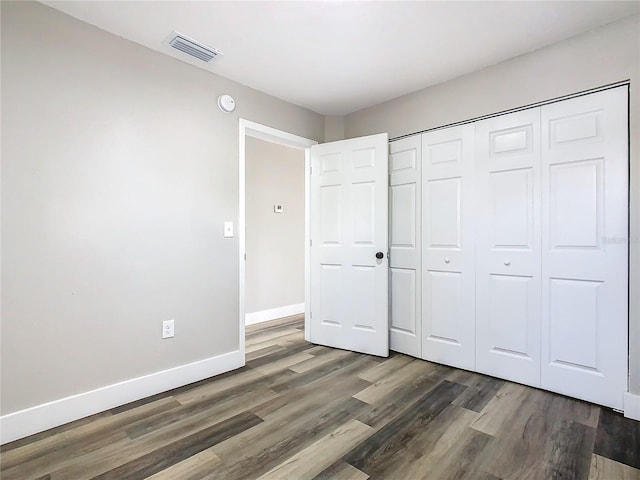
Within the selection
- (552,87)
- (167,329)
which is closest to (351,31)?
(552,87)

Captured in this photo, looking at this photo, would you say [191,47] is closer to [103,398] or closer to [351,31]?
[351,31]

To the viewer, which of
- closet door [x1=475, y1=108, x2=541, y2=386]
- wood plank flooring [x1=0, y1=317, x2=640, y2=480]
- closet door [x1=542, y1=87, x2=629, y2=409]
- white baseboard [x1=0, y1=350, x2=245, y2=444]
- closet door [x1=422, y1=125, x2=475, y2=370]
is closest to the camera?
wood plank flooring [x1=0, y1=317, x2=640, y2=480]

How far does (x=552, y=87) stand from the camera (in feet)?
7.22

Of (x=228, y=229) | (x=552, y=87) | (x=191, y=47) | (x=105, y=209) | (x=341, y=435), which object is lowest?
(x=341, y=435)

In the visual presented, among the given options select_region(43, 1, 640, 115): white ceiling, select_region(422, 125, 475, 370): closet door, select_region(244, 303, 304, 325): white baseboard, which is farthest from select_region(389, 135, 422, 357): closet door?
select_region(244, 303, 304, 325): white baseboard

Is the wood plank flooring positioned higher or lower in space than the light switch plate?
lower

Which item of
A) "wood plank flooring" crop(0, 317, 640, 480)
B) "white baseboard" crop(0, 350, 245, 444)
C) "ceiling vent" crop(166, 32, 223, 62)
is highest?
"ceiling vent" crop(166, 32, 223, 62)

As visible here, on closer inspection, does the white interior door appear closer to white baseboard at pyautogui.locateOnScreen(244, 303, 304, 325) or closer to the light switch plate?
the light switch plate

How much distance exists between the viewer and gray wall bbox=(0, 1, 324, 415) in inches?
68.6

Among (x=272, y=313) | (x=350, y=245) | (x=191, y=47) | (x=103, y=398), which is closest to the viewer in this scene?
(x=103, y=398)

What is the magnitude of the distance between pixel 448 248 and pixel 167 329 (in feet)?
7.52

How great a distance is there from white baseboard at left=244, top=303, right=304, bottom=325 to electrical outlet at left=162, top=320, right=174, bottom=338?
70.2 inches

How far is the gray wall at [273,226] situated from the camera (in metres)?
4.18

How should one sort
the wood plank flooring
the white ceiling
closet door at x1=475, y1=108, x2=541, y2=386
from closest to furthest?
1. the wood plank flooring
2. the white ceiling
3. closet door at x1=475, y1=108, x2=541, y2=386
